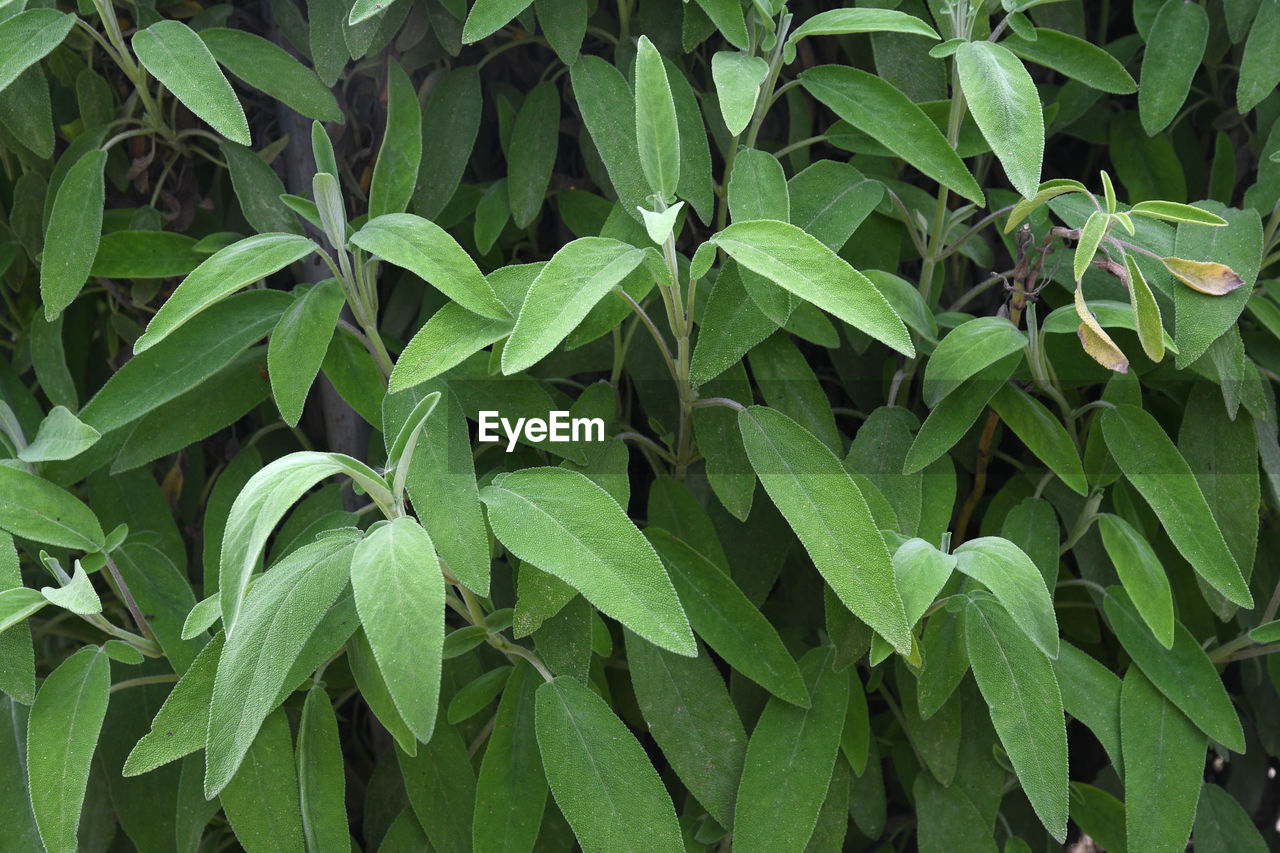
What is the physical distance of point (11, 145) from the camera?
0.90 metres

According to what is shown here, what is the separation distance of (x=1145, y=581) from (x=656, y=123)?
1.52 ft

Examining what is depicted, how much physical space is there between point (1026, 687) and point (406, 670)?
42 cm

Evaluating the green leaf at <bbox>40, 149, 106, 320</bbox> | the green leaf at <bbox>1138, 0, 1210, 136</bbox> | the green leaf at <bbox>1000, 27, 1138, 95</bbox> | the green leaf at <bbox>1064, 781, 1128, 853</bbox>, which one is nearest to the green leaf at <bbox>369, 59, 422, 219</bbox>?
the green leaf at <bbox>40, 149, 106, 320</bbox>

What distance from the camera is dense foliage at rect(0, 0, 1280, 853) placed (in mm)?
649

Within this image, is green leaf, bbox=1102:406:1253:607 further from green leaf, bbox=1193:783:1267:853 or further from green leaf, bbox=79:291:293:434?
green leaf, bbox=79:291:293:434

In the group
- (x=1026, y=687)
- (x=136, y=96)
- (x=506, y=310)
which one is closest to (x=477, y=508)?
(x=506, y=310)

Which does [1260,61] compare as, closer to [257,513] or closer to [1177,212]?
[1177,212]

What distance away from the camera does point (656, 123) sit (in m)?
0.67

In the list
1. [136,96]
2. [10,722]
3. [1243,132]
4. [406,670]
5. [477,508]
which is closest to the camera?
[406,670]

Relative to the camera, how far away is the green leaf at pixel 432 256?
65 centimetres

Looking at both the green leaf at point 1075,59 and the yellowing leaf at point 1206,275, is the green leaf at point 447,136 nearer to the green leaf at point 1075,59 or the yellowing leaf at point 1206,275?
the green leaf at point 1075,59

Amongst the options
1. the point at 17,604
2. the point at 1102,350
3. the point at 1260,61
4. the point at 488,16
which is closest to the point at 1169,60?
the point at 1260,61

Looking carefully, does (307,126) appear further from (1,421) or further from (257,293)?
(1,421)

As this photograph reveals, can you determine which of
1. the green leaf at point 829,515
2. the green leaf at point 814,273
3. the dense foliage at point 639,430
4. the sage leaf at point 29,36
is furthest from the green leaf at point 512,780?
the sage leaf at point 29,36
